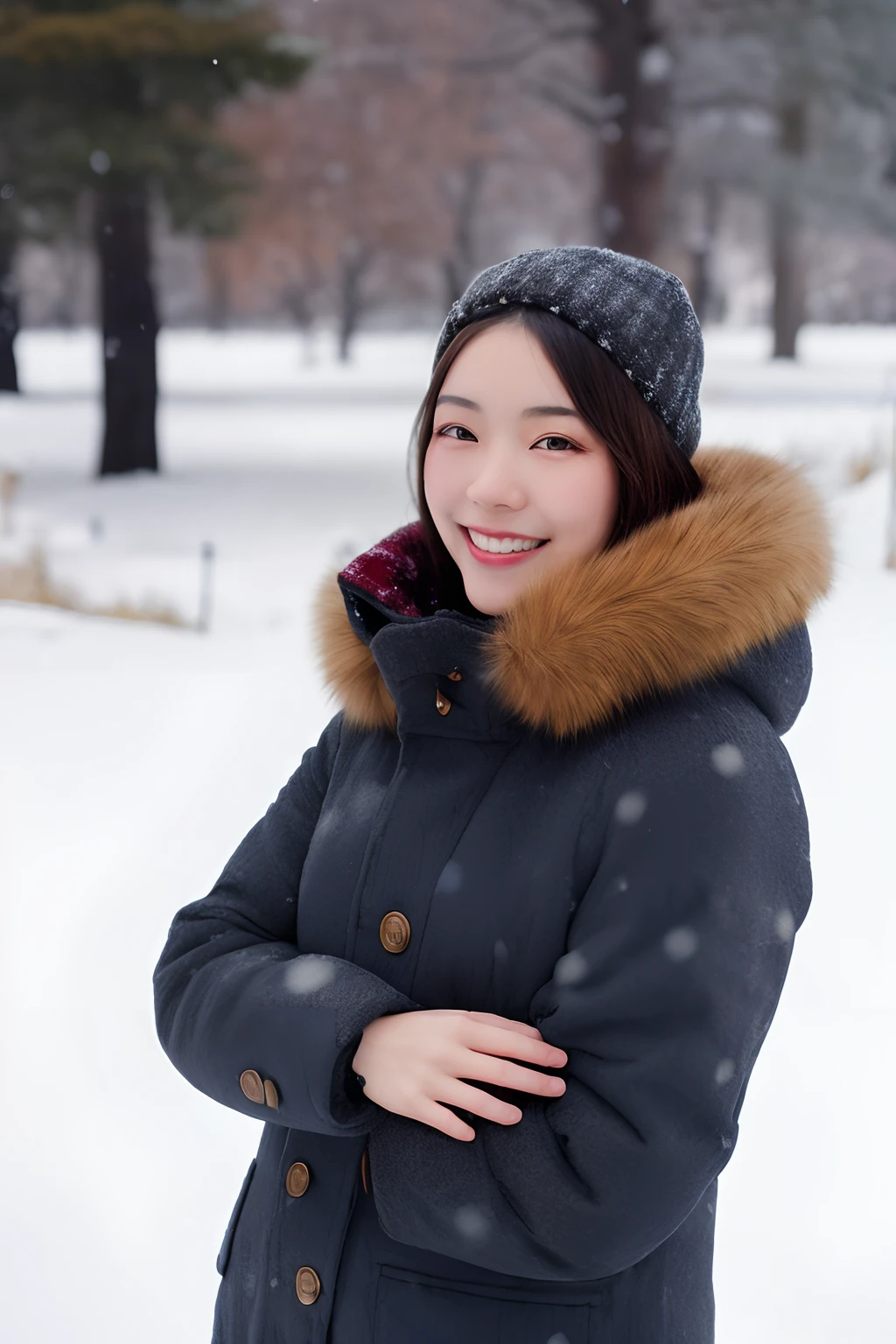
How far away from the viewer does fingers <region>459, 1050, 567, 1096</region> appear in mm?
917

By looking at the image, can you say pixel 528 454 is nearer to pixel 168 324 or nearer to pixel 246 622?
pixel 246 622

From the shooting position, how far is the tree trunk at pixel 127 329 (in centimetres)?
534

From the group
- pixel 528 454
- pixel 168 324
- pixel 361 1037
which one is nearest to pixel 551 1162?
pixel 361 1037

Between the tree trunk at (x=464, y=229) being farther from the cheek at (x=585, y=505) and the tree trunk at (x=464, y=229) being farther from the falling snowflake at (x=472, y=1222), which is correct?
the falling snowflake at (x=472, y=1222)

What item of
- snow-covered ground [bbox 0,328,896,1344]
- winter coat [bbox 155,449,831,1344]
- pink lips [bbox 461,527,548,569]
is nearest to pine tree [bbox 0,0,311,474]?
snow-covered ground [bbox 0,328,896,1344]

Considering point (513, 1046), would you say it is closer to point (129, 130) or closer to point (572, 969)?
point (572, 969)

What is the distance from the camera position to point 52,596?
4.77 metres

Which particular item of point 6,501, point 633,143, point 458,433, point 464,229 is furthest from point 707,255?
point 458,433

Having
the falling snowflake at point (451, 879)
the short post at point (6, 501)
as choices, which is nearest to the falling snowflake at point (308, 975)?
the falling snowflake at point (451, 879)

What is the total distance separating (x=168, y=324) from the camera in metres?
5.62

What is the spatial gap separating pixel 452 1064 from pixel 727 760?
33 cm

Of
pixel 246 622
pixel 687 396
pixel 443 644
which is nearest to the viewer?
pixel 443 644

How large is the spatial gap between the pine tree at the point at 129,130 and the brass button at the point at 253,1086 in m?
4.63

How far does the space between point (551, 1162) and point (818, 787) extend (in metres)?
2.34
